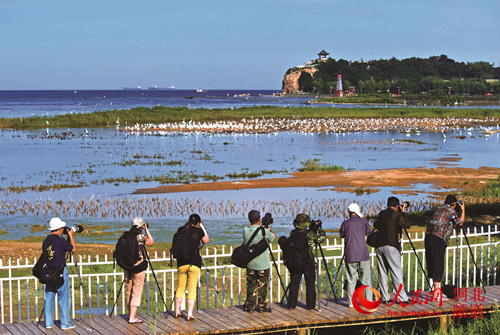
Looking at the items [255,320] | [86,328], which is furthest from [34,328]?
[255,320]

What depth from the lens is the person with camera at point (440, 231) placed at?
11.6 metres

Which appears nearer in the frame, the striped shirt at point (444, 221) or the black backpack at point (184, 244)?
the black backpack at point (184, 244)

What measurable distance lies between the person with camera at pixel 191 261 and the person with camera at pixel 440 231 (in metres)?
3.90

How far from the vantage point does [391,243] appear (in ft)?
37.9

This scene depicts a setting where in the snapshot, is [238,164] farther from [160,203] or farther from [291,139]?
[291,139]

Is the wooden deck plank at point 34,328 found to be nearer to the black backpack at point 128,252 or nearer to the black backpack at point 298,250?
the black backpack at point 128,252

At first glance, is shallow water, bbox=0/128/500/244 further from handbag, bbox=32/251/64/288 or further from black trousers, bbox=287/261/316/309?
handbag, bbox=32/251/64/288

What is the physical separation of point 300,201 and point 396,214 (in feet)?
61.6

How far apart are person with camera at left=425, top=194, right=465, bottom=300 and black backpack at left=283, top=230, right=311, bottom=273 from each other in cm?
226

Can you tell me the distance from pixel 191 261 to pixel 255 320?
143 cm

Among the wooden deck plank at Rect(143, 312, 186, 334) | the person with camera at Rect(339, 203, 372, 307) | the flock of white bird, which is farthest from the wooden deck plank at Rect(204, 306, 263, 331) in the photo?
the flock of white bird

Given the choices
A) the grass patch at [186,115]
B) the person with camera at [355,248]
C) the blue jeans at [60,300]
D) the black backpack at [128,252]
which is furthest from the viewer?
the grass patch at [186,115]

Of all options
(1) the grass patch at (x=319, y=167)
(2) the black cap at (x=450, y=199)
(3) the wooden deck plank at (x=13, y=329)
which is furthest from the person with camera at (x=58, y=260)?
(1) the grass patch at (x=319, y=167)

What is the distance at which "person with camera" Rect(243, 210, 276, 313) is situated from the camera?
10914 mm
